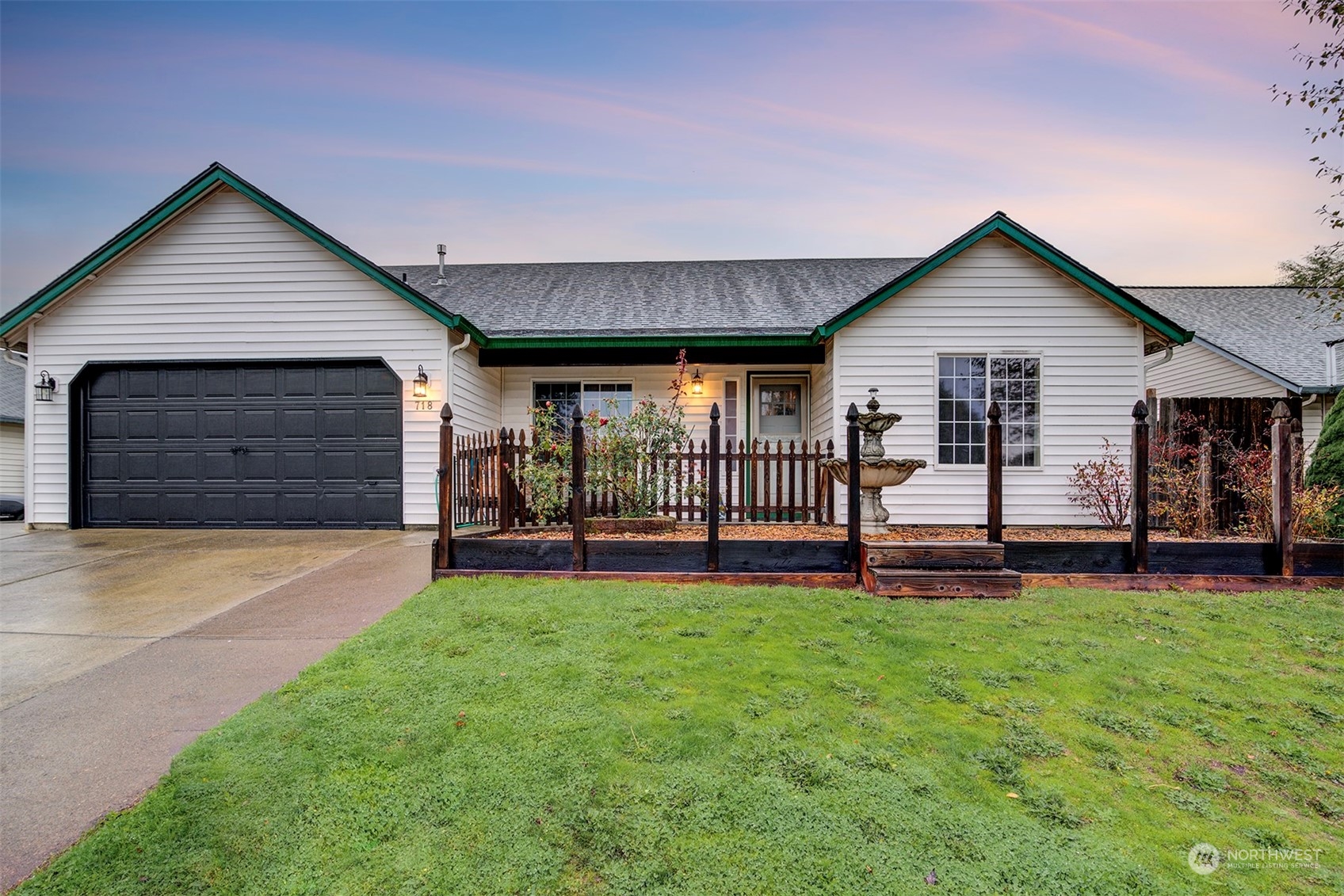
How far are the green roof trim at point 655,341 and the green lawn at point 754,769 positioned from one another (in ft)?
20.6

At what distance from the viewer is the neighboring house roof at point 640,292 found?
8531 mm

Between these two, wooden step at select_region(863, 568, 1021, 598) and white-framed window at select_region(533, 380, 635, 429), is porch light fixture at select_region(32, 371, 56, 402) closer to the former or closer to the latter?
white-framed window at select_region(533, 380, 635, 429)

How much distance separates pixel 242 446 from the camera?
9.09m

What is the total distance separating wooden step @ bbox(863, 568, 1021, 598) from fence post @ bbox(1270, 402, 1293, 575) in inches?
106

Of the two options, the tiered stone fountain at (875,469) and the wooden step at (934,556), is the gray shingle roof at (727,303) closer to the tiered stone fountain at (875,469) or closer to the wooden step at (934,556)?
the tiered stone fountain at (875,469)

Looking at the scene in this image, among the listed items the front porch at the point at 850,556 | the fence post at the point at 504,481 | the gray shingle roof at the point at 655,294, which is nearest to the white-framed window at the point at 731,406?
the gray shingle roof at the point at 655,294

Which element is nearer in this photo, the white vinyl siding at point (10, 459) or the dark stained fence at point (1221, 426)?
the dark stained fence at point (1221, 426)

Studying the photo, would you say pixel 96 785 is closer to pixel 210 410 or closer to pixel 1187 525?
pixel 210 410

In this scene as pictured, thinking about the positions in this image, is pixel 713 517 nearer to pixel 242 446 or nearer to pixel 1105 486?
pixel 1105 486

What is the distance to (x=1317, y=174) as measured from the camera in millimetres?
7902

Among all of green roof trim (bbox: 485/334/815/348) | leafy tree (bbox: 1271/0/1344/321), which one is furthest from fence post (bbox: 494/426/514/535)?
leafy tree (bbox: 1271/0/1344/321)

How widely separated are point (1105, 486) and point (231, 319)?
534 inches

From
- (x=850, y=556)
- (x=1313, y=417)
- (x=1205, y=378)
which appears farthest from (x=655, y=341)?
(x=1313, y=417)

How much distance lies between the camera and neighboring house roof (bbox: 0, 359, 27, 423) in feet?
50.2
